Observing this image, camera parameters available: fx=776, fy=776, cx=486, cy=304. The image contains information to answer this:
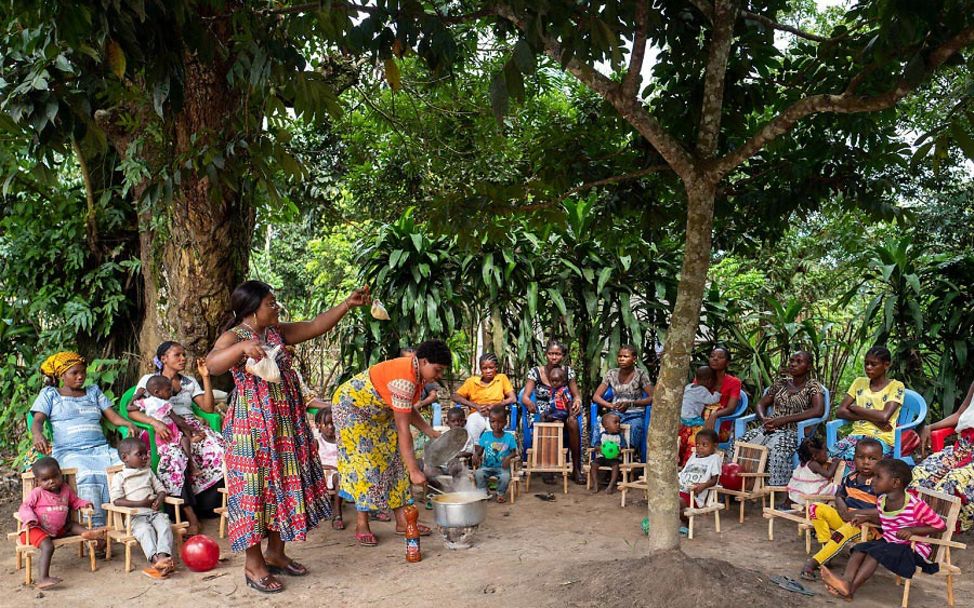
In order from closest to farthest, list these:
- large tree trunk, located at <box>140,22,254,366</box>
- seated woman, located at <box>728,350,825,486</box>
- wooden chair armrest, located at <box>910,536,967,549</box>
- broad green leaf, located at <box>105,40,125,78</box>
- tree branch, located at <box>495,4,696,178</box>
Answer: broad green leaf, located at <box>105,40,125,78</box>
tree branch, located at <box>495,4,696,178</box>
wooden chair armrest, located at <box>910,536,967,549</box>
large tree trunk, located at <box>140,22,254,366</box>
seated woman, located at <box>728,350,825,486</box>

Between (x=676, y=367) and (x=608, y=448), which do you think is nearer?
(x=676, y=367)

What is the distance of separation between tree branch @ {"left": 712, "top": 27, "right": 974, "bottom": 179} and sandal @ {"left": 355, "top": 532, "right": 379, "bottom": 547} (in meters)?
3.24

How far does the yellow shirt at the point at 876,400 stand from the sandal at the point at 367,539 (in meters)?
3.61

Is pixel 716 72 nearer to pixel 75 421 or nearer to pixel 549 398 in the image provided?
pixel 549 398

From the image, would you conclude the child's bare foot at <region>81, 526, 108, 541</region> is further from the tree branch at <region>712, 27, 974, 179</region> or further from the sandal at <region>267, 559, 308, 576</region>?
the tree branch at <region>712, 27, 974, 179</region>

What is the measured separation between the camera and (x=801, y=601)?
159 inches

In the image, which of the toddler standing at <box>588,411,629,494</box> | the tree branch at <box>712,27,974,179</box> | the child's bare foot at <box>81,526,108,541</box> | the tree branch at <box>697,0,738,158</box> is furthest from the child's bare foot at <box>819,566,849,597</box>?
the child's bare foot at <box>81,526,108,541</box>

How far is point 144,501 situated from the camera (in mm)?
4797

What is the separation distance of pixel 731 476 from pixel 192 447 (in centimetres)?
403

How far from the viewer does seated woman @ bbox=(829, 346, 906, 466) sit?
221 inches

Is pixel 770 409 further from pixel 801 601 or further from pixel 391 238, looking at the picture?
pixel 391 238

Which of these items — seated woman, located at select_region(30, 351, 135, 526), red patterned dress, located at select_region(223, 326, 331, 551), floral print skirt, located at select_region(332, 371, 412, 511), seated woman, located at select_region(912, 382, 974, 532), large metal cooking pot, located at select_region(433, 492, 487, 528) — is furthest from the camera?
seated woman, located at select_region(30, 351, 135, 526)

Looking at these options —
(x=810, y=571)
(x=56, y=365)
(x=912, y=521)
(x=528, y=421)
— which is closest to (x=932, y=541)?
(x=912, y=521)

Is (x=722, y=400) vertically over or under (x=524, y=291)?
under
